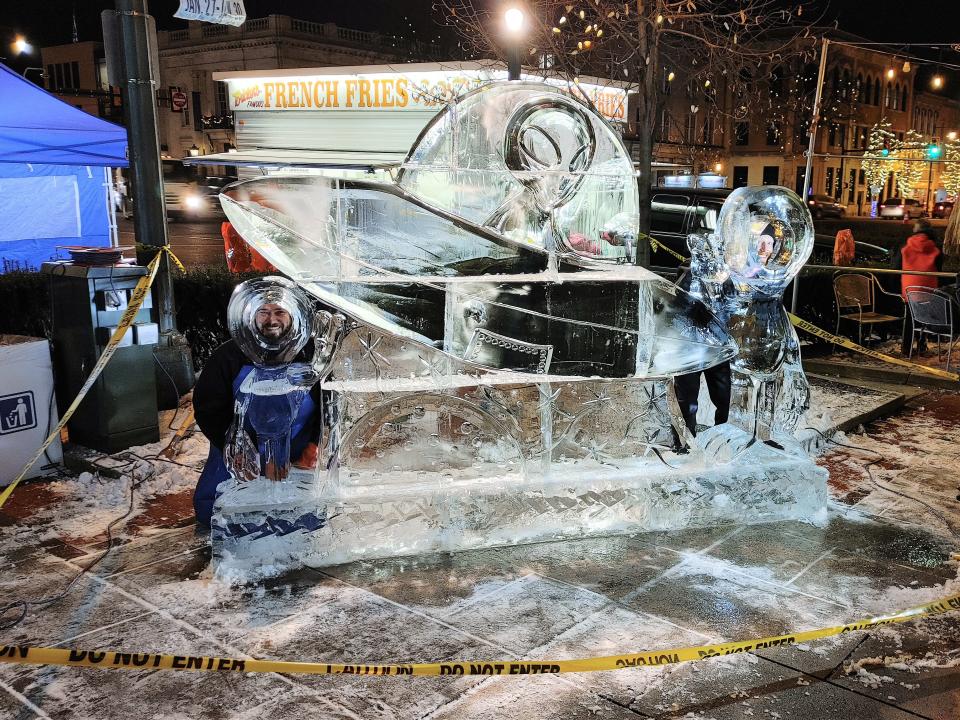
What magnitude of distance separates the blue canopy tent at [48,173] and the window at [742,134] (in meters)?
45.1

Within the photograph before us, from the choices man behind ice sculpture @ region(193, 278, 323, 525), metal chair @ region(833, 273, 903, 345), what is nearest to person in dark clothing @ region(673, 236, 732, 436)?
man behind ice sculpture @ region(193, 278, 323, 525)

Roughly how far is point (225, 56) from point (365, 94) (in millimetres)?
33636

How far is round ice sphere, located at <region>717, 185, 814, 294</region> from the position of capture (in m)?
4.72

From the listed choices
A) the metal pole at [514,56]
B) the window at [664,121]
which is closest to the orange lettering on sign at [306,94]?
the window at [664,121]

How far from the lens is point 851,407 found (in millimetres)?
7375

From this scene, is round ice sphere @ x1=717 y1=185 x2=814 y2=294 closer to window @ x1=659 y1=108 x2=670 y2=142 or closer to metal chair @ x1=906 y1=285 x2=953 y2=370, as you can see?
metal chair @ x1=906 y1=285 x2=953 y2=370

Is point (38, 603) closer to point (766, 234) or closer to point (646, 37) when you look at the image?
point (766, 234)

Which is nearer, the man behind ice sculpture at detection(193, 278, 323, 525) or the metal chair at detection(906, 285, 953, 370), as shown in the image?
the man behind ice sculpture at detection(193, 278, 323, 525)

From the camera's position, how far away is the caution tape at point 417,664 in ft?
8.62

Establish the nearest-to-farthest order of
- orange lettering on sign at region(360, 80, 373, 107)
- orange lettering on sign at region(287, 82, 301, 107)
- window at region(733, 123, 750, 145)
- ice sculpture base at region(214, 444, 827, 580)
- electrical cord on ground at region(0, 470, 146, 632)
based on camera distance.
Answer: electrical cord on ground at region(0, 470, 146, 632) < ice sculpture base at region(214, 444, 827, 580) < orange lettering on sign at region(360, 80, 373, 107) < orange lettering on sign at region(287, 82, 301, 107) < window at region(733, 123, 750, 145)

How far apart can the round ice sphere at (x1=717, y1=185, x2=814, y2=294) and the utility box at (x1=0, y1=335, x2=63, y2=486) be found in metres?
4.52

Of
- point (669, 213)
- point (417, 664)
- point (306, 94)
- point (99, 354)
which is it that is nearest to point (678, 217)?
point (669, 213)

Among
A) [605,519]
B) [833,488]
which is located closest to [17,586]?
[605,519]

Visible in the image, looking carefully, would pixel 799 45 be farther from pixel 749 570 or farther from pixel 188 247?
pixel 188 247
